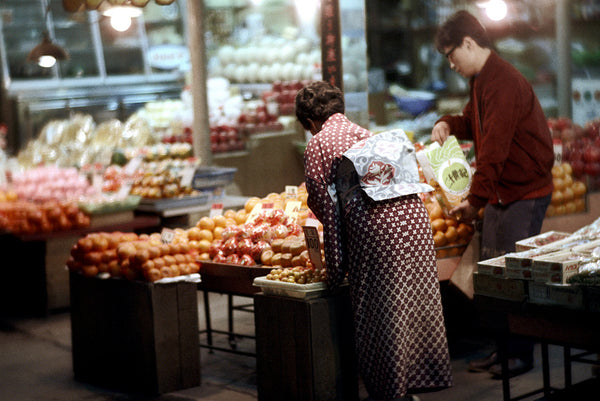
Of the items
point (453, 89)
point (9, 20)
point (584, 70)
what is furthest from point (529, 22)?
point (9, 20)

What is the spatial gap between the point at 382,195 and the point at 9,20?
394 inches

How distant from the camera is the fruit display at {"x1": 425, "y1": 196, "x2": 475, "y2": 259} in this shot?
5062 mm

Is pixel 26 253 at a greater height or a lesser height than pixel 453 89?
lesser

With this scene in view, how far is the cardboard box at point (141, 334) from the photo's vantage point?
5.09m

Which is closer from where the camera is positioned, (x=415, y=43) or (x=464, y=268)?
(x=464, y=268)

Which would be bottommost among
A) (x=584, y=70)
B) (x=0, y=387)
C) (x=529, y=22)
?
(x=0, y=387)

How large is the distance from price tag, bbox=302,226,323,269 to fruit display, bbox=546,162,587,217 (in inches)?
81.4

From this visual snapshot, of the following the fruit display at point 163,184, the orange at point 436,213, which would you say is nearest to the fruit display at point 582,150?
the orange at point 436,213

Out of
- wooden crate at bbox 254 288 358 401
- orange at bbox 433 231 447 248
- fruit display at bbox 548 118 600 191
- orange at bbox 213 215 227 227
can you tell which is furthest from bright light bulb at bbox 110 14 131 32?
wooden crate at bbox 254 288 358 401

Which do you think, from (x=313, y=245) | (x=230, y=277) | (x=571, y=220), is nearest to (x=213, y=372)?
(x=230, y=277)

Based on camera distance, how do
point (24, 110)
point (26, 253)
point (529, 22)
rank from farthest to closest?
point (24, 110)
point (529, 22)
point (26, 253)

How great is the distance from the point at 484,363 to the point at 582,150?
1.96 metres

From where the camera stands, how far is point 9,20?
1250cm

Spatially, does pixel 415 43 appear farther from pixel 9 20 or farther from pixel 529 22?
pixel 9 20
